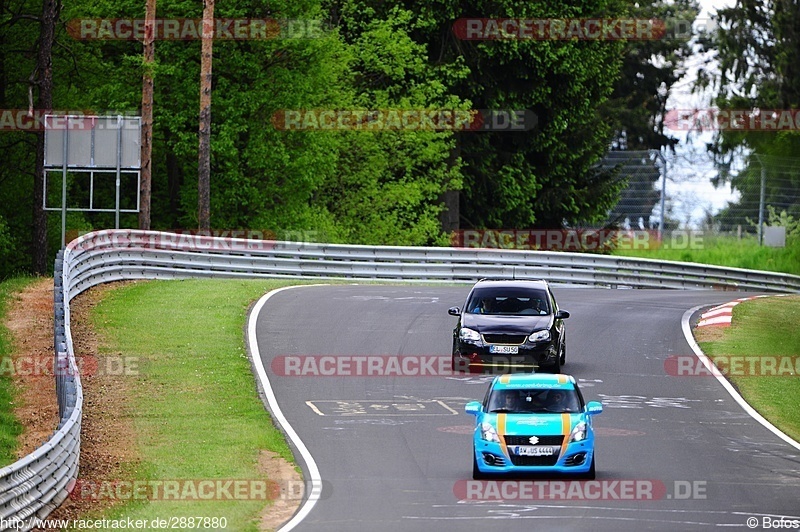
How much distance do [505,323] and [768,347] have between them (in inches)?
291

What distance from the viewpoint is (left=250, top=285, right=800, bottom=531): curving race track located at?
1659cm

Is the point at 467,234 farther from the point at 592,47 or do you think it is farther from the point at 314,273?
the point at 314,273

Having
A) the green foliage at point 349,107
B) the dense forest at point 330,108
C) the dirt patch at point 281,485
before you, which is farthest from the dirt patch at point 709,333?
the green foliage at point 349,107

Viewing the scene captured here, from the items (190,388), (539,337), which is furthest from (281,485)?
(539,337)

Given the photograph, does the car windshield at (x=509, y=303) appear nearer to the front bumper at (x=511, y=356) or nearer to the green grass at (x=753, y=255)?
the front bumper at (x=511, y=356)

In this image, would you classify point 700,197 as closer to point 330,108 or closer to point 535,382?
point 330,108

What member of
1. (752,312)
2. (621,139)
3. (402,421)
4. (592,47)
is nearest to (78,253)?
(402,421)

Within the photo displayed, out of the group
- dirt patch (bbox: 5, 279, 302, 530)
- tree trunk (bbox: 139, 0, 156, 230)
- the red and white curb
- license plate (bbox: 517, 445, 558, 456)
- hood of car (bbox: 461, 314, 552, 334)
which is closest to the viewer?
→ dirt patch (bbox: 5, 279, 302, 530)

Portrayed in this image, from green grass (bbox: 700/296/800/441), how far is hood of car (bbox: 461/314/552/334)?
153 inches

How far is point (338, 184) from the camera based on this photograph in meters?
55.8

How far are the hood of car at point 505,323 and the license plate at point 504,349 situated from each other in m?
0.26

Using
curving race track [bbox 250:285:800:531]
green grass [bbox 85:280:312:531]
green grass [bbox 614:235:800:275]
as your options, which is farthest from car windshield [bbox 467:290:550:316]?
green grass [bbox 614:235:800:275]

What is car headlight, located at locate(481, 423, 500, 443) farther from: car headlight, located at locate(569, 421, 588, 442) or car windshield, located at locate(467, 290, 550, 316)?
car windshield, located at locate(467, 290, 550, 316)

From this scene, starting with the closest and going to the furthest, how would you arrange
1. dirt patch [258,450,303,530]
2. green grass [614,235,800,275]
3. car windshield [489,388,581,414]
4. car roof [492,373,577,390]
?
1. dirt patch [258,450,303,530]
2. car windshield [489,388,581,414]
3. car roof [492,373,577,390]
4. green grass [614,235,800,275]
